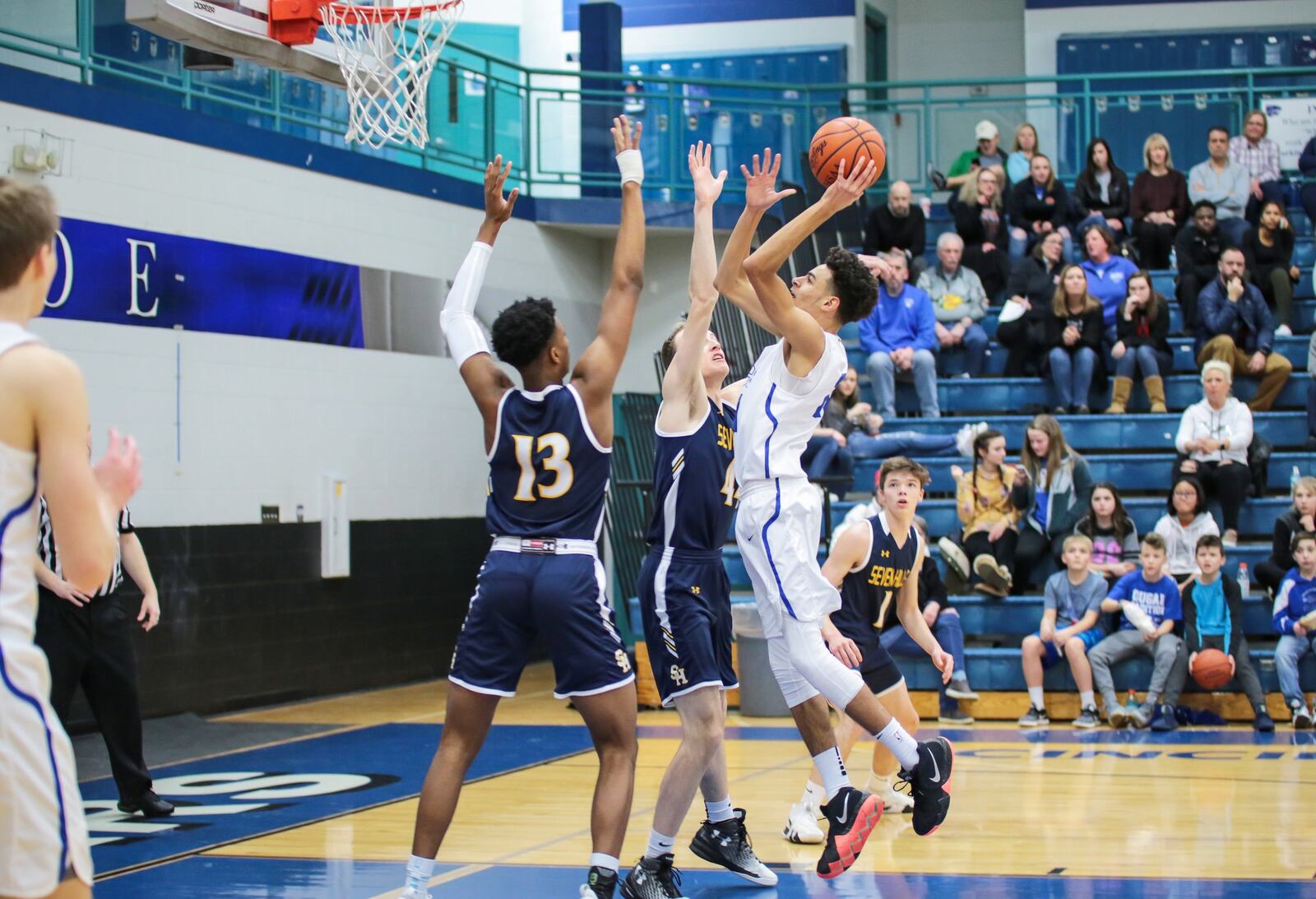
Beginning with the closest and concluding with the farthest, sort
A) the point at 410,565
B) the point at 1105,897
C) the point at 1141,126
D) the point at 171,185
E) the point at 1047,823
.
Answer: the point at 1105,897
the point at 1047,823
the point at 171,185
the point at 410,565
the point at 1141,126

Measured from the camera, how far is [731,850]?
5.72 meters

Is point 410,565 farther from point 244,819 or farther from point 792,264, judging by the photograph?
point 244,819

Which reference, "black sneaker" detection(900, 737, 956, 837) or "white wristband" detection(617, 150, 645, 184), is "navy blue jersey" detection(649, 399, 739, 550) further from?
"black sneaker" detection(900, 737, 956, 837)

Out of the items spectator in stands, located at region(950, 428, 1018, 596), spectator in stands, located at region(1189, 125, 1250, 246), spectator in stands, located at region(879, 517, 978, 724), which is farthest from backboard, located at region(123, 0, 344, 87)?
spectator in stands, located at region(1189, 125, 1250, 246)

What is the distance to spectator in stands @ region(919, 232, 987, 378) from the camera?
45.3ft

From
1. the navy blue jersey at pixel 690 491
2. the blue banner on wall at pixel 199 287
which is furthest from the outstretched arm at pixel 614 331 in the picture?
the blue banner on wall at pixel 199 287

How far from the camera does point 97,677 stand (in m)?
7.10

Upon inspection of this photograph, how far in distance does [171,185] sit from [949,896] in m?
7.38

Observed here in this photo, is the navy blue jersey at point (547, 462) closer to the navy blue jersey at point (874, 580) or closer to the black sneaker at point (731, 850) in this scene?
the black sneaker at point (731, 850)

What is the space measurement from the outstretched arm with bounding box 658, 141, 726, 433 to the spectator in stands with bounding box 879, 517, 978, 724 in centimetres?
503

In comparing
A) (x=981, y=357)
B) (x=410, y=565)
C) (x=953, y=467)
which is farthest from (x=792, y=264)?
(x=410, y=565)

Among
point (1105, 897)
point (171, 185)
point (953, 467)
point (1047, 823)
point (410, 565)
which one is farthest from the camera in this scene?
point (410, 565)

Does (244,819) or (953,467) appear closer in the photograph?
(244,819)

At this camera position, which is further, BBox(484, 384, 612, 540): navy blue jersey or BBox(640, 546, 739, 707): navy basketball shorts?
BBox(640, 546, 739, 707): navy basketball shorts
